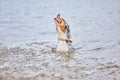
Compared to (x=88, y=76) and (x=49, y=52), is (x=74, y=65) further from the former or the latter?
(x=49, y=52)

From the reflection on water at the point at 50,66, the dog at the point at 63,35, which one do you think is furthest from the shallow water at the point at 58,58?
the dog at the point at 63,35

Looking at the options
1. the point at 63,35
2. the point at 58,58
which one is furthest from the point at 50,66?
the point at 63,35

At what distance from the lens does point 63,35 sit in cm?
1323

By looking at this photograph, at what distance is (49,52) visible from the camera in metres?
13.7

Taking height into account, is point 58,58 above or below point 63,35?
below

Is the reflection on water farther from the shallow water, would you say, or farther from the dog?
the dog

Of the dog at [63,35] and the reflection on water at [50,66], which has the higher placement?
the dog at [63,35]

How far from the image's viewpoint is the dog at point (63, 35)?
1308 centimetres

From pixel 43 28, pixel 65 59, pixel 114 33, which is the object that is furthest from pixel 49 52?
pixel 43 28

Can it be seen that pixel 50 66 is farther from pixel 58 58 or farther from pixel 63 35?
pixel 63 35

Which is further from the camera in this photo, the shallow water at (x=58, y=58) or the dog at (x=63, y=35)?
the dog at (x=63, y=35)

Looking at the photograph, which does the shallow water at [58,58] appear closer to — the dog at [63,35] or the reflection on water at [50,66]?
the reflection on water at [50,66]

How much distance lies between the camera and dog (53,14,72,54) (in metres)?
13.1

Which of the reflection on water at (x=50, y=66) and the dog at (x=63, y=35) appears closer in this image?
the reflection on water at (x=50, y=66)
